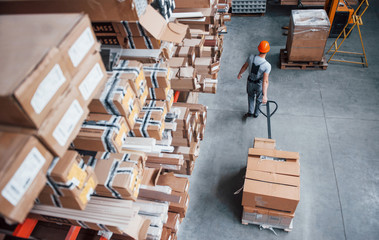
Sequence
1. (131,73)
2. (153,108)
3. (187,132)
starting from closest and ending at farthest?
(131,73) → (153,108) → (187,132)

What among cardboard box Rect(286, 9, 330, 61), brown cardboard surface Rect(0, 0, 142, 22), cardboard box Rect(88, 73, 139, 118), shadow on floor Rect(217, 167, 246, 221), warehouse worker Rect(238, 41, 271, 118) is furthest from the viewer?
cardboard box Rect(286, 9, 330, 61)

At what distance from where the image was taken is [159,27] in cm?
274

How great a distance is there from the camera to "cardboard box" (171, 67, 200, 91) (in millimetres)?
3914

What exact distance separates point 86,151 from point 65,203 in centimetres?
74

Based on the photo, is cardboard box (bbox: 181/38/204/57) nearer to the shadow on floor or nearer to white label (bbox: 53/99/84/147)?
the shadow on floor

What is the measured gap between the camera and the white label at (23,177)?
4.14 feet

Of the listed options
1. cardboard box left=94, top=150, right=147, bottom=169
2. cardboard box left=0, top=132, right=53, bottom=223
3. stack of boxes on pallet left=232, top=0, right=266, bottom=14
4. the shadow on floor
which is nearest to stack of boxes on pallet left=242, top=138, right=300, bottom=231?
the shadow on floor

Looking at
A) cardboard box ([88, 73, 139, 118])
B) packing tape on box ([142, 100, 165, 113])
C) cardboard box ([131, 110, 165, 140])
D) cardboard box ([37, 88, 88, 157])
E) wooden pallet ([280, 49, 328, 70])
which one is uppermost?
wooden pallet ([280, 49, 328, 70])

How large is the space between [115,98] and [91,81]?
39cm

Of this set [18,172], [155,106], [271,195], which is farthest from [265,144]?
[18,172]

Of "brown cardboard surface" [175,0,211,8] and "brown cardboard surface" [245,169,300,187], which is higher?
"brown cardboard surface" [175,0,211,8]

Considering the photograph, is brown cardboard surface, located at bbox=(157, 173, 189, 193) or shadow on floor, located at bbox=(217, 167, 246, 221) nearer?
brown cardboard surface, located at bbox=(157, 173, 189, 193)

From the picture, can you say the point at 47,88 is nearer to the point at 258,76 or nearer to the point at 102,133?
the point at 102,133

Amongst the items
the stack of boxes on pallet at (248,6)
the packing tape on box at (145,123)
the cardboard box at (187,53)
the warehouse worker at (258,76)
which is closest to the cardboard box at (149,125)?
the packing tape on box at (145,123)
